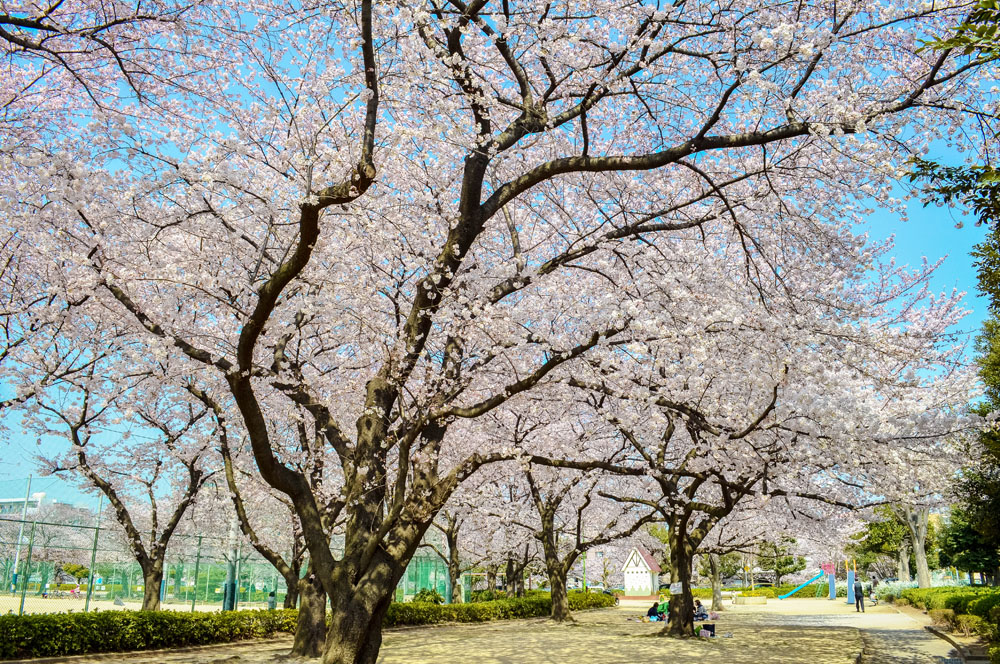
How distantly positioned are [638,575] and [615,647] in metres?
41.6

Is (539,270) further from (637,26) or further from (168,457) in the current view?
Result: (168,457)

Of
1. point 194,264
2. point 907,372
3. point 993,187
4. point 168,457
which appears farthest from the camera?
point 168,457

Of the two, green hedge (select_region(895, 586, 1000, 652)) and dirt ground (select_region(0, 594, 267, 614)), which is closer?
green hedge (select_region(895, 586, 1000, 652))

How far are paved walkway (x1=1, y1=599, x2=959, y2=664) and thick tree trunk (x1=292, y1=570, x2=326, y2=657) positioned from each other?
50cm

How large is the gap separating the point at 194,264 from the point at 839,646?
48.9 feet

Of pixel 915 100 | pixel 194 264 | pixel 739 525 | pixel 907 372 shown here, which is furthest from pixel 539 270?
pixel 739 525

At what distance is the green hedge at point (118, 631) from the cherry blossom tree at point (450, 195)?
595 centimetres

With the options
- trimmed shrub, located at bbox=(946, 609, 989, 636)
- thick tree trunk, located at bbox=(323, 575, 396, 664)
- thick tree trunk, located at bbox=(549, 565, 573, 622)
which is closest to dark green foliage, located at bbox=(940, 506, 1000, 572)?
trimmed shrub, located at bbox=(946, 609, 989, 636)

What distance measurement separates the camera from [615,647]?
14.3 metres

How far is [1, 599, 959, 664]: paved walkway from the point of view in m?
12.4

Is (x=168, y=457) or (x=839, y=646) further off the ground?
(x=168, y=457)

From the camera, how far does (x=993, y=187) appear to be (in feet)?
15.6

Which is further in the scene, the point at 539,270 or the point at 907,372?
the point at 907,372

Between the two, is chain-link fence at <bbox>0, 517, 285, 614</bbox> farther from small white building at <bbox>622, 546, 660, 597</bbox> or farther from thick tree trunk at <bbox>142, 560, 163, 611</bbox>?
small white building at <bbox>622, 546, 660, 597</bbox>
